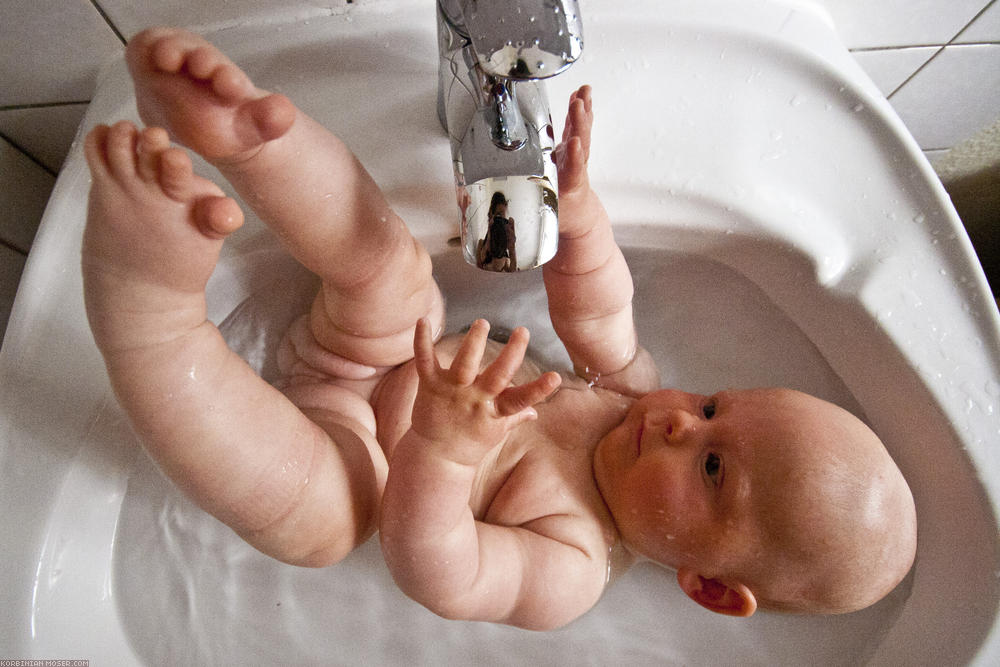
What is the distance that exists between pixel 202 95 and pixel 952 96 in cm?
88

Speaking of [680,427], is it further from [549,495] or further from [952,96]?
[952,96]

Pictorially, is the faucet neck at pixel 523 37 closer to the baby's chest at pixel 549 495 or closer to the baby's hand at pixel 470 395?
the baby's hand at pixel 470 395

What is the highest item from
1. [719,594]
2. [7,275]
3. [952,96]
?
[952,96]

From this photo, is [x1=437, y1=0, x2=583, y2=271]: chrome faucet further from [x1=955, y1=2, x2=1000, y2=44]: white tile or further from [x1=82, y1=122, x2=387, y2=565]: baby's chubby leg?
[x1=955, y1=2, x2=1000, y2=44]: white tile

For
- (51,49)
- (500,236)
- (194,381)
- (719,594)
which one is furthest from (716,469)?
(51,49)

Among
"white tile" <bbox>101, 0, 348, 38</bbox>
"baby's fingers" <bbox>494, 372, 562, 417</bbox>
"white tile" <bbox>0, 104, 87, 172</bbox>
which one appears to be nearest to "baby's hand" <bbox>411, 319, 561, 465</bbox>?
"baby's fingers" <bbox>494, 372, 562, 417</bbox>

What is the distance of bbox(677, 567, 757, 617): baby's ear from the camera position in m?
0.57

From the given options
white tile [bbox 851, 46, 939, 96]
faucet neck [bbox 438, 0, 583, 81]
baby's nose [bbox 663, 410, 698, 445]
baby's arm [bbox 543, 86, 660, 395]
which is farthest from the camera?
white tile [bbox 851, 46, 939, 96]

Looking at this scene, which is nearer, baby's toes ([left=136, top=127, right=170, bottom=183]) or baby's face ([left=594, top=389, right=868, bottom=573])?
baby's toes ([left=136, top=127, right=170, bottom=183])

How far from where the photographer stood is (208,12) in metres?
0.53

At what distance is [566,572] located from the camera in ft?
1.99

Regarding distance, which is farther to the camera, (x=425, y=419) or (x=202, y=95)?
(x=425, y=419)

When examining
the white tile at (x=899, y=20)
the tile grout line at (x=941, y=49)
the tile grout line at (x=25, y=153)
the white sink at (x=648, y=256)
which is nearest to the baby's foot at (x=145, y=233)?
the white sink at (x=648, y=256)

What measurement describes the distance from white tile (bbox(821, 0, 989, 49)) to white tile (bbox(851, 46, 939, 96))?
0.01 meters
